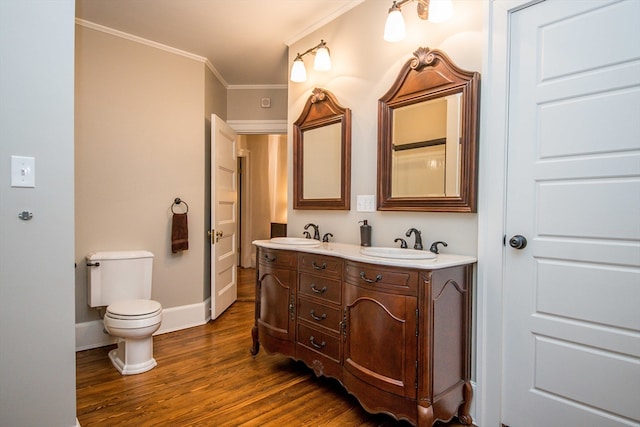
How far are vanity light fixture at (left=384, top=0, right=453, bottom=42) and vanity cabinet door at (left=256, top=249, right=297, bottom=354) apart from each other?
146 cm

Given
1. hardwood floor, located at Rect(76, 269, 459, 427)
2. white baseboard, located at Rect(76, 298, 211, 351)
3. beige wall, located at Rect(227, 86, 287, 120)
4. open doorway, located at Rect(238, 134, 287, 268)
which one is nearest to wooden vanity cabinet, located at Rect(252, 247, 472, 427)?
hardwood floor, located at Rect(76, 269, 459, 427)

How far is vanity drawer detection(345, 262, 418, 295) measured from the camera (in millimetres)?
1525

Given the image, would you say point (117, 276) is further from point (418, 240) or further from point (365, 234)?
point (418, 240)

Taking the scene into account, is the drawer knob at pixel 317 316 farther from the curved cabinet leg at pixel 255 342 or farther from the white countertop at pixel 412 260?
the curved cabinet leg at pixel 255 342

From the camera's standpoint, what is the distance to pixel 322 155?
261 cm

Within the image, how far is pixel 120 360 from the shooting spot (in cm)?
234

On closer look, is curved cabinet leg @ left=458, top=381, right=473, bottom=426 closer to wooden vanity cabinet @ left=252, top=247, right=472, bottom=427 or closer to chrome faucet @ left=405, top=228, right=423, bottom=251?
wooden vanity cabinet @ left=252, top=247, right=472, bottom=427

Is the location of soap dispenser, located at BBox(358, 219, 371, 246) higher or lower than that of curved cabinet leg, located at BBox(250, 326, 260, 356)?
higher

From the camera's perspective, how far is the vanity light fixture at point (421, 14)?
1.72 meters

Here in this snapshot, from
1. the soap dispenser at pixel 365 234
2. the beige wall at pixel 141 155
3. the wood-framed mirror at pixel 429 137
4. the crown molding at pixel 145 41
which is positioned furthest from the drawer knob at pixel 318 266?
the crown molding at pixel 145 41

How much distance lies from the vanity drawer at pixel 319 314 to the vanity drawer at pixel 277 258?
0.25m

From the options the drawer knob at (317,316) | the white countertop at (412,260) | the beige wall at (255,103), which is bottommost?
the drawer knob at (317,316)

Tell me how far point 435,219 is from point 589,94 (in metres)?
0.88

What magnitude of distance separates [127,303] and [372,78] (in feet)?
7.75
